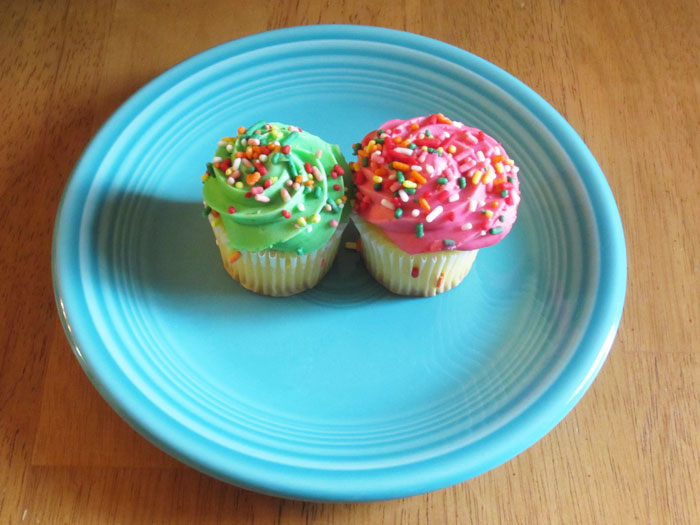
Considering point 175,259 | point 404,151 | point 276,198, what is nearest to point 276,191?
point 276,198

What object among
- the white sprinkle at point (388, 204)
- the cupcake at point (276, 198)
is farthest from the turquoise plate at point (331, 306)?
the white sprinkle at point (388, 204)

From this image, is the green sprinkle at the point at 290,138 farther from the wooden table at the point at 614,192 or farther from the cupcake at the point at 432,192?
the wooden table at the point at 614,192

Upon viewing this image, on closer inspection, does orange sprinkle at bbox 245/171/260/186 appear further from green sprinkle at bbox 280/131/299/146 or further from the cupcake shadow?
the cupcake shadow

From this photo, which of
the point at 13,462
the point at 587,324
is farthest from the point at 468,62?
the point at 13,462

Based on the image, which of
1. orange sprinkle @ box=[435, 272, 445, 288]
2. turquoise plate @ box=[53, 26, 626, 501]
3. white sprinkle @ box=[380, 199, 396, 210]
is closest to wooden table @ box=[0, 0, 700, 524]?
turquoise plate @ box=[53, 26, 626, 501]

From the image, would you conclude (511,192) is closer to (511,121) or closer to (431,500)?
(511,121)

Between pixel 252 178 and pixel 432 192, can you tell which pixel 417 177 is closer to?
pixel 432 192
